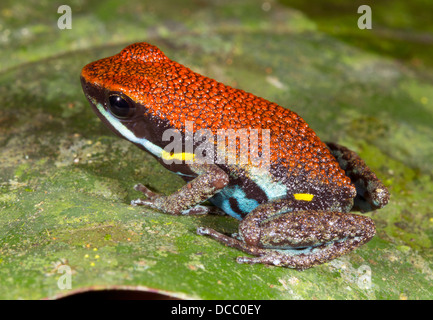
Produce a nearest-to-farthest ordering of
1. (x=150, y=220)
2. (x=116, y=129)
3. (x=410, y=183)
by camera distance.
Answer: (x=150, y=220) < (x=116, y=129) < (x=410, y=183)

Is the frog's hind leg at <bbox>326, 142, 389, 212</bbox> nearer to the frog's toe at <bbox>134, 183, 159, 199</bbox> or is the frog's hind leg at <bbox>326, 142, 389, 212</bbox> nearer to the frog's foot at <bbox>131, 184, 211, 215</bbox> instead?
the frog's foot at <bbox>131, 184, 211, 215</bbox>

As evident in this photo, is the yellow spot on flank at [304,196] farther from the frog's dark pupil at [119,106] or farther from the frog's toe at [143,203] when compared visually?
the frog's dark pupil at [119,106]

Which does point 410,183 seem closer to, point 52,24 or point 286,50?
point 286,50

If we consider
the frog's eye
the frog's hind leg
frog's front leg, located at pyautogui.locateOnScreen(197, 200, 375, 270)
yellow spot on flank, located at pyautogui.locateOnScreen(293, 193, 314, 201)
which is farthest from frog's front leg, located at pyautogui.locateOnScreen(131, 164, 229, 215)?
the frog's hind leg

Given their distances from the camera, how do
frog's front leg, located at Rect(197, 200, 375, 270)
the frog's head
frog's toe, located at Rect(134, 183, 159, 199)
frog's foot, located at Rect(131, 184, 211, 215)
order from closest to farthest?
frog's front leg, located at Rect(197, 200, 375, 270), the frog's head, frog's foot, located at Rect(131, 184, 211, 215), frog's toe, located at Rect(134, 183, 159, 199)

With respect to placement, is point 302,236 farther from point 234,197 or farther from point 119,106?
point 119,106

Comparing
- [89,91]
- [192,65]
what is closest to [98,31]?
[192,65]
